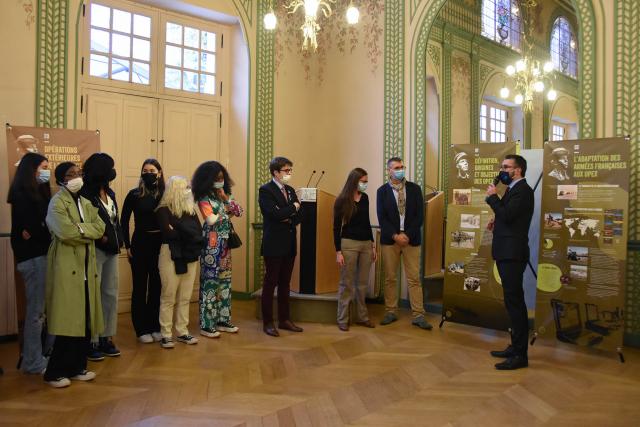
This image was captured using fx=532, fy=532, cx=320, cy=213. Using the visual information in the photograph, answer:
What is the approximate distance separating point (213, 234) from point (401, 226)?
5.96 feet

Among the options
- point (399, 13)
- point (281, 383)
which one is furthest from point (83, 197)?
point (399, 13)

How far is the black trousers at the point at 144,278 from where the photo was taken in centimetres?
437

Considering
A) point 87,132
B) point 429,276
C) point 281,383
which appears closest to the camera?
point 281,383

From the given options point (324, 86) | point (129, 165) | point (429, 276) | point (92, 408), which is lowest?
point (92, 408)

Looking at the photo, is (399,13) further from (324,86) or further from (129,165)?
(129,165)

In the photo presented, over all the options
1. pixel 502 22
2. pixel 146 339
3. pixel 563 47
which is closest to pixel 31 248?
pixel 146 339

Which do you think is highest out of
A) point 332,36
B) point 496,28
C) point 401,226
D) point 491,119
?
point 496,28

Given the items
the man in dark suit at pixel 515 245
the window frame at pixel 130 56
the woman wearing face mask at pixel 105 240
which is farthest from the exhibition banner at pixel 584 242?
the window frame at pixel 130 56

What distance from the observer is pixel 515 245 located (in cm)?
380

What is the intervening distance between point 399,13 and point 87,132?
365 centimetres

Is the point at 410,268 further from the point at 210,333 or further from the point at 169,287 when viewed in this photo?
the point at 169,287

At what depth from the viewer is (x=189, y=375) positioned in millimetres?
3564

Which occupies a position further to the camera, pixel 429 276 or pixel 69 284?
pixel 429 276

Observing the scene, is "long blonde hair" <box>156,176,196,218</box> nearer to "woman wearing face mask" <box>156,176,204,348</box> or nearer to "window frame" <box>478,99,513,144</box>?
"woman wearing face mask" <box>156,176,204,348</box>
